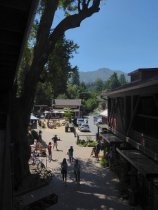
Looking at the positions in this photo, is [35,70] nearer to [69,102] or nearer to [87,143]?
[87,143]

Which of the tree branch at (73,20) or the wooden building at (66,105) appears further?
the wooden building at (66,105)

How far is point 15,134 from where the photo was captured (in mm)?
21531

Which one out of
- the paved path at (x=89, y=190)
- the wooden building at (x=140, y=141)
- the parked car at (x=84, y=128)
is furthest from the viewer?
the parked car at (x=84, y=128)

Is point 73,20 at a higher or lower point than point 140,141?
higher

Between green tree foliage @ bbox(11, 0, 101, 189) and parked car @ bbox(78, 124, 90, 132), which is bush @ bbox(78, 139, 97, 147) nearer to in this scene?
parked car @ bbox(78, 124, 90, 132)

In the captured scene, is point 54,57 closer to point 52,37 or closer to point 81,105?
point 52,37

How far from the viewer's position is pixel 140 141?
1961 centimetres

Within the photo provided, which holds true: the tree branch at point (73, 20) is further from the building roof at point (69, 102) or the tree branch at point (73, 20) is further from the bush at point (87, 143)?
the building roof at point (69, 102)

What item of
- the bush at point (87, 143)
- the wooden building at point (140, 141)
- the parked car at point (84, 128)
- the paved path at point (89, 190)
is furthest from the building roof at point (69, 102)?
the wooden building at point (140, 141)

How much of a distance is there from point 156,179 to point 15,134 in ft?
28.3

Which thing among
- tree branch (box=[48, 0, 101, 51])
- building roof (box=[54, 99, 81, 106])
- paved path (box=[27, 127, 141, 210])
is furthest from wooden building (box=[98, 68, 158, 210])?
building roof (box=[54, 99, 81, 106])

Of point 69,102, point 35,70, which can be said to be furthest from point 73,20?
point 69,102

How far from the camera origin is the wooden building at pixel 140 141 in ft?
52.7

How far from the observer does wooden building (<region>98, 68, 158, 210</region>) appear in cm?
1606
